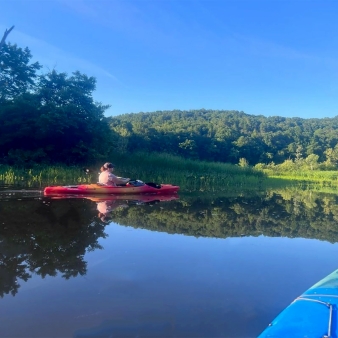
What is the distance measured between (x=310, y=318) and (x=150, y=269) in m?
2.05

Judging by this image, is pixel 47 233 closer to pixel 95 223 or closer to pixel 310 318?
pixel 95 223

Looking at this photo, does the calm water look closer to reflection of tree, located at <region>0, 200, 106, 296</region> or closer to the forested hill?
reflection of tree, located at <region>0, 200, 106, 296</region>

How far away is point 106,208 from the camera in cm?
831

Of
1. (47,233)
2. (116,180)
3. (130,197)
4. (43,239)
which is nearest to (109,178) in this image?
(116,180)

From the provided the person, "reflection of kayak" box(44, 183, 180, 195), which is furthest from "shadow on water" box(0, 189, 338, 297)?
the person

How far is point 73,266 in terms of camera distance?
3.99 metres

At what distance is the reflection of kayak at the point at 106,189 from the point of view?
9.70m

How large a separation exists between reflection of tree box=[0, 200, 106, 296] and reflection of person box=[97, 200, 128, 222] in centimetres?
18

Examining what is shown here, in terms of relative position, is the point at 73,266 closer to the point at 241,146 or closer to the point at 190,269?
the point at 190,269

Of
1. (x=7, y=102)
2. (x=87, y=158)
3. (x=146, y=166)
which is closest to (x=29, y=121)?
(x=7, y=102)

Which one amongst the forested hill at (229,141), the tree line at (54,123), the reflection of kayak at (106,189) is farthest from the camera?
the forested hill at (229,141)

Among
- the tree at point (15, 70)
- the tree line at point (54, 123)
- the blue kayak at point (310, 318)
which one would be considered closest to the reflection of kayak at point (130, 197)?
the blue kayak at point (310, 318)

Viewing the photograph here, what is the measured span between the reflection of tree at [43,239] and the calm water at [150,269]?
0.05 ft

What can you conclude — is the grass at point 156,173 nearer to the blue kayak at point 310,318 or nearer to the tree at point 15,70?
the tree at point 15,70
